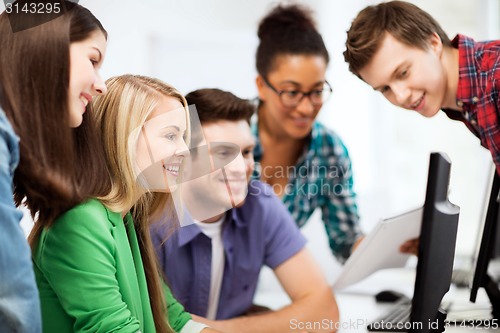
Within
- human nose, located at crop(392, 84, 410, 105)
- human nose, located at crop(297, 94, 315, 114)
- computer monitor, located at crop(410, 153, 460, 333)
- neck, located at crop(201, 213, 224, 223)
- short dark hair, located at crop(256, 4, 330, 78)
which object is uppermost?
short dark hair, located at crop(256, 4, 330, 78)

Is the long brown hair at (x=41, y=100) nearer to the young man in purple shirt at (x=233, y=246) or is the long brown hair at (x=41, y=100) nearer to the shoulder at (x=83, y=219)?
the shoulder at (x=83, y=219)

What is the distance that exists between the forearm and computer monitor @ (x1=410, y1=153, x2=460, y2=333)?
329mm

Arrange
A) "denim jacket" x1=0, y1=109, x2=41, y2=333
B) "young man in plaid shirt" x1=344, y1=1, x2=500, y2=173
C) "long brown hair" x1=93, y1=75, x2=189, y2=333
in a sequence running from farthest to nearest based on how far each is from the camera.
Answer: "young man in plaid shirt" x1=344, y1=1, x2=500, y2=173, "long brown hair" x1=93, y1=75, x2=189, y2=333, "denim jacket" x1=0, y1=109, x2=41, y2=333

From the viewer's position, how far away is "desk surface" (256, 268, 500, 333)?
1.38m

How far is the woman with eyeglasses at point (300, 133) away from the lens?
157 centimetres

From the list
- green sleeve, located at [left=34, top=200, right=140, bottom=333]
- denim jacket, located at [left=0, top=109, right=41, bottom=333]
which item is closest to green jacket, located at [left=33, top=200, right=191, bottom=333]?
green sleeve, located at [left=34, top=200, right=140, bottom=333]

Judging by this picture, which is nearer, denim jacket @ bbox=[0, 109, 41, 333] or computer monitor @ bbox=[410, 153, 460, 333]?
denim jacket @ bbox=[0, 109, 41, 333]

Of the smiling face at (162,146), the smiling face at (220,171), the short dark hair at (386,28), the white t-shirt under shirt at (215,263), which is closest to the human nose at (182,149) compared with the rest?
the smiling face at (162,146)

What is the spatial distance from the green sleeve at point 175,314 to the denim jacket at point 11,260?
38cm

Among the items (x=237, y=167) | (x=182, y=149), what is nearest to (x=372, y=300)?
(x=237, y=167)

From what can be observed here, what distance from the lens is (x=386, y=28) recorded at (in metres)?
1.25

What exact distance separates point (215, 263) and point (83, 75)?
0.63 m

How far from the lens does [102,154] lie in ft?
3.09

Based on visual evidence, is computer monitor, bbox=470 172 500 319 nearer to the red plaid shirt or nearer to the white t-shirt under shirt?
the red plaid shirt
